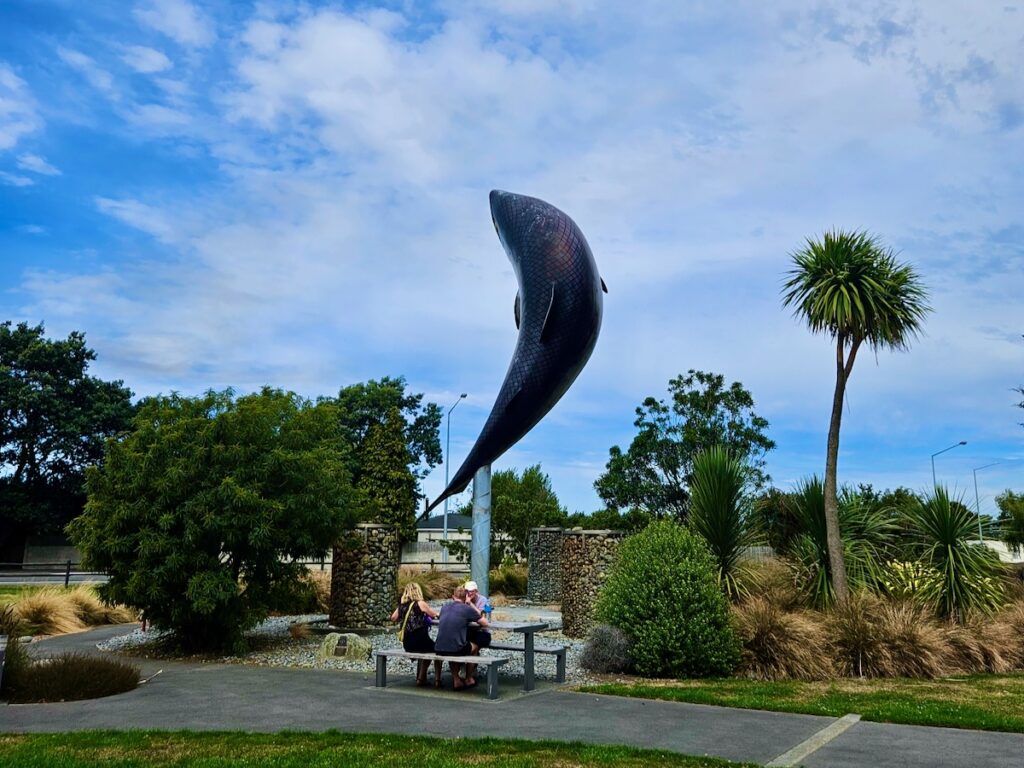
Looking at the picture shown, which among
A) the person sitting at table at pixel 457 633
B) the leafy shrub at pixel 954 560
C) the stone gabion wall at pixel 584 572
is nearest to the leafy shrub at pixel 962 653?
the leafy shrub at pixel 954 560

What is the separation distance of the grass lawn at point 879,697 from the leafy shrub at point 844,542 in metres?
3.09

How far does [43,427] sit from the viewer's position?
40.8 metres

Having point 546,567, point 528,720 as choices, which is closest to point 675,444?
point 546,567

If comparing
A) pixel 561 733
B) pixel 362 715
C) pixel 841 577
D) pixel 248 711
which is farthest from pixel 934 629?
pixel 248 711

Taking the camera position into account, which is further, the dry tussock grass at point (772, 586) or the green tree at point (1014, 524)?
the green tree at point (1014, 524)

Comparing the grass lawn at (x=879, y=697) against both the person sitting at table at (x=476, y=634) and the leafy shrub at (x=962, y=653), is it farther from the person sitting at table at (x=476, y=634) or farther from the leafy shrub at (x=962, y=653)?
the person sitting at table at (x=476, y=634)

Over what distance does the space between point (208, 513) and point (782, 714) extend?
26.4 ft

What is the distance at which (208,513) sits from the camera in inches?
475

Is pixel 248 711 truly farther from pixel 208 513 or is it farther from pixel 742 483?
pixel 742 483

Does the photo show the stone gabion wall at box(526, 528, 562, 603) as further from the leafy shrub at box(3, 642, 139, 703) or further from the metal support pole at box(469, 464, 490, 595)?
the leafy shrub at box(3, 642, 139, 703)

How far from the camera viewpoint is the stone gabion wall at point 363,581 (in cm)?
1593

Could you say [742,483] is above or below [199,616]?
above

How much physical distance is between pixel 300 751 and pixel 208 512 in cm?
650

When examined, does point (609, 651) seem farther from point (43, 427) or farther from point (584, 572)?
point (43, 427)
